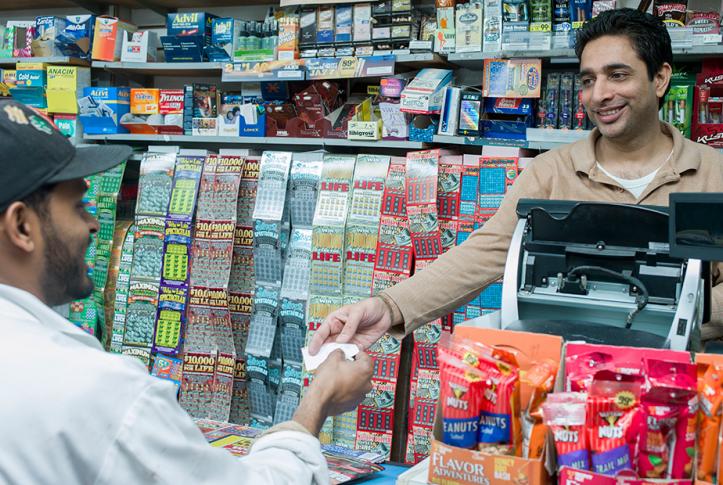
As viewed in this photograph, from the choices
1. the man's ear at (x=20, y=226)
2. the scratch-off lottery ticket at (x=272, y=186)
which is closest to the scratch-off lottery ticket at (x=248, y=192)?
the scratch-off lottery ticket at (x=272, y=186)

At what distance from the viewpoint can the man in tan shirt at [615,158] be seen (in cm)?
241

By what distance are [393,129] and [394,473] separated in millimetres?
2456

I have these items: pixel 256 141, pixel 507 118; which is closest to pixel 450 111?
pixel 507 118

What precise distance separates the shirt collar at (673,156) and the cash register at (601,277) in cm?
56

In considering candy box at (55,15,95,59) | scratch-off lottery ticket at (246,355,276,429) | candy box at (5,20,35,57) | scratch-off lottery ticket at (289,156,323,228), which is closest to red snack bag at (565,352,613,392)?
scratch-off lottery ticket at (289,156,323,228)

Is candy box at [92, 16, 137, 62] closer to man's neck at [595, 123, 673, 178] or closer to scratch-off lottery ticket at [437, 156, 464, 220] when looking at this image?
scratch-off lottery ticket at [437, 156, 464, 220]

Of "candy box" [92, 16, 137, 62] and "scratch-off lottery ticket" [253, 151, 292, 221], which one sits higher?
"candy box" [92, 16, 137, 62]

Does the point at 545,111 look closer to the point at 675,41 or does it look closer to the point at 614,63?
the point at 675,41

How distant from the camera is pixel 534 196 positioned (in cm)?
255

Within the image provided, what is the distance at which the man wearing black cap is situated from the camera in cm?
113

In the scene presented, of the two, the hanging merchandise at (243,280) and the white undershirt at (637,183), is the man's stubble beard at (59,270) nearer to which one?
the white undershirt at (637,183)

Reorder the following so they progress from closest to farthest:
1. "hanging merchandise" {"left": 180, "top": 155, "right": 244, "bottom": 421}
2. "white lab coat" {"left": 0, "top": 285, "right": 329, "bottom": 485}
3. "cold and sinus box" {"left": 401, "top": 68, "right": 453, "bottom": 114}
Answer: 1. "white lab coat" {"left": 0, "top": 285, "right": 329, "bottom": 485}
2. "cold and sinus box" {"left": 401, "top": 68, "right": 453, "bottom": 114}
3. "hanging merchandise" {"left": 180, "top": 155, "right": 244, "bottom": 421}

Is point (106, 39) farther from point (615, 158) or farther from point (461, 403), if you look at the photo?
point (461, 403)

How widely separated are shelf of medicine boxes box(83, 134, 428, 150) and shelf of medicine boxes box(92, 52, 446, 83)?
352 mm
